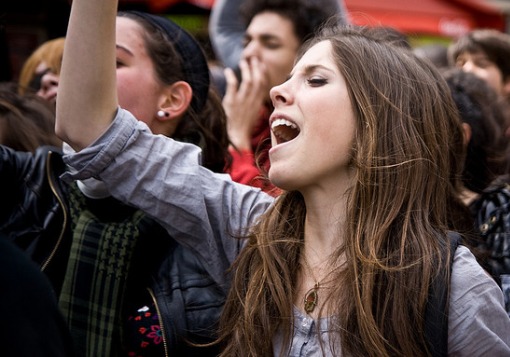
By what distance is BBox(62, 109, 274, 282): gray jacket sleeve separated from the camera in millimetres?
1935

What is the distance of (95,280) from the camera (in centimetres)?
211

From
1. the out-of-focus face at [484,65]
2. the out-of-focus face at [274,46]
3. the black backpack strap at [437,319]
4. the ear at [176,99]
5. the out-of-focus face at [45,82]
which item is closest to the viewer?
the black backpack strap at [437,319]

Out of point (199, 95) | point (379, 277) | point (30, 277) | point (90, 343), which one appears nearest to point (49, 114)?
point (199, 95)

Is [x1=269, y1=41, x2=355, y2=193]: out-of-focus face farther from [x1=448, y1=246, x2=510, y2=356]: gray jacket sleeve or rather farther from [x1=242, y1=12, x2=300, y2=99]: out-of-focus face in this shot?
[x1=242, y1=12, x2=300, y2=99]: out-of-focus face

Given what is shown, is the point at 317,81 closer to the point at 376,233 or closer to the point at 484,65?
the point at 376,233

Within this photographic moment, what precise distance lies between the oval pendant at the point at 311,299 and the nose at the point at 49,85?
1658 mm

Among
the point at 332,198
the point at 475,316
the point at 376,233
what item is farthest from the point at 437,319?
the point at 332,198

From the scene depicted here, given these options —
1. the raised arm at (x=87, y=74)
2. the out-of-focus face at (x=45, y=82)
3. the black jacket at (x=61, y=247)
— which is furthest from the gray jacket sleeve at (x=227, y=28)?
the raised arm at (x=87, y=74)

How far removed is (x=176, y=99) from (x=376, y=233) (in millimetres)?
836

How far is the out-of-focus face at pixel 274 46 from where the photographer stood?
348cm

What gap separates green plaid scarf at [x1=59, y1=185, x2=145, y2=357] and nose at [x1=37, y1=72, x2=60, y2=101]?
1.16 m

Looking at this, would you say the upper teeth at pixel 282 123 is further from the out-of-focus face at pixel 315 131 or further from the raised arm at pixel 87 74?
the raised arm at pixel 87 74

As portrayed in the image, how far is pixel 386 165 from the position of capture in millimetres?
1919

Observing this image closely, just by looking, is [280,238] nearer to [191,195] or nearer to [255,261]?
[255,261]
